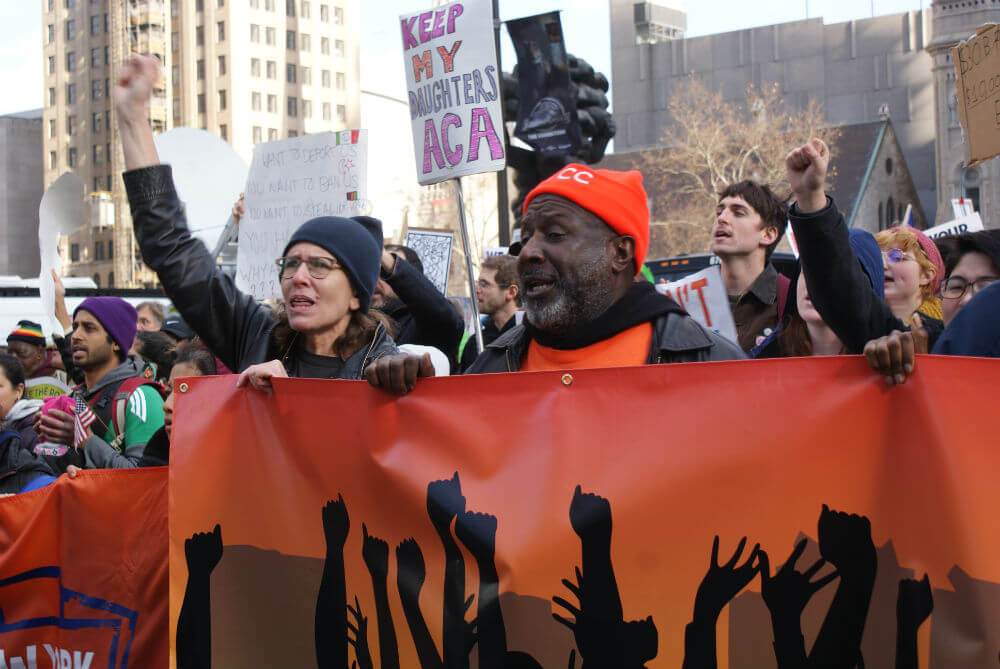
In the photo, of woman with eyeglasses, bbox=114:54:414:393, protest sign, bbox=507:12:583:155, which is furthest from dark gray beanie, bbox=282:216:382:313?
protest sign, bbox=507:12:583:155

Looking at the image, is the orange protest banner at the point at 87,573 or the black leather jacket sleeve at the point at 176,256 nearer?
the black leather jacket sleeve at the point at 176,256

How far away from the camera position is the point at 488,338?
7.36 meters

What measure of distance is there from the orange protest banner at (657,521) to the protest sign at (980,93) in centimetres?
161

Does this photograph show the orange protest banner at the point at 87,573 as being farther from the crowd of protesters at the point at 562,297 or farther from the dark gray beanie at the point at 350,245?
the dark gray beanie at the point at 350,245

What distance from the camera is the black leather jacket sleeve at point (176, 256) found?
3029mm

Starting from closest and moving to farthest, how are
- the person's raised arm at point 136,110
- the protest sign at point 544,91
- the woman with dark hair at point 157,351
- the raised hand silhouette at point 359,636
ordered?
the raised hand silhouette at point 359,636 < the person's raised arm at point 136,110 < the woman with dark hair at point 157,351 < the protest sign at point 544,91

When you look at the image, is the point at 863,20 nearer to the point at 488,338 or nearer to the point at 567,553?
the point at 488,338

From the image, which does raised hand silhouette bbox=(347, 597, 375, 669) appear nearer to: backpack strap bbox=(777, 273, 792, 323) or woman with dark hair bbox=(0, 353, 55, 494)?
backpack strap bbox=(777, 273, 792, 323)

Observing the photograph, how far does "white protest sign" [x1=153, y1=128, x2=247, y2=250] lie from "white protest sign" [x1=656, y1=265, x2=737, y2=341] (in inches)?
132

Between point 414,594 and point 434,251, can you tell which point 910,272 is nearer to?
point 414,594

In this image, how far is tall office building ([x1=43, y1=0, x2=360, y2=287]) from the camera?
85.9 m

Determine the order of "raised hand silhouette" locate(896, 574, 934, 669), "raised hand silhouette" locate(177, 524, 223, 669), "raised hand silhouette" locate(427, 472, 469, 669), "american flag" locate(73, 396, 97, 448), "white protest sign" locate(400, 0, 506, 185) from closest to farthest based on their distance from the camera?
"raised hand silhouette" locate(896, 574, 934, 669) → "raised hand silhouette" locate(427, 472, 469, 669) → "raised hand silhouette" locate(177, 524, 223, 669) → "american flag" locate(73, 396, 97, 448) → "white protest sign" locate(400, 0, 506, 185)

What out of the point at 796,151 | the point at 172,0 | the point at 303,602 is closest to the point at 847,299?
the point at 796,151

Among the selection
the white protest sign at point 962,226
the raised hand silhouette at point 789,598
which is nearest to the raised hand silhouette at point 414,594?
the raised hand silhouette at point 789,598
